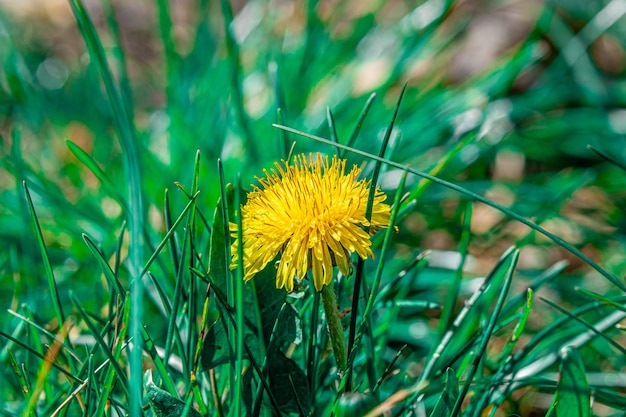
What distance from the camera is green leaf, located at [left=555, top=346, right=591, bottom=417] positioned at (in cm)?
43

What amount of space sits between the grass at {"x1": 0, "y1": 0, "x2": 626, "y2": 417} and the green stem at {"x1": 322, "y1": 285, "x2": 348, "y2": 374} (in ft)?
0.04

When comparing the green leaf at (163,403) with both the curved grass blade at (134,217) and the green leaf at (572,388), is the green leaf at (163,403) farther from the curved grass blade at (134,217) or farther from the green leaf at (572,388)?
the green leaf at (572,388)

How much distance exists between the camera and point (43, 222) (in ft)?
3.37

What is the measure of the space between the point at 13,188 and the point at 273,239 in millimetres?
879

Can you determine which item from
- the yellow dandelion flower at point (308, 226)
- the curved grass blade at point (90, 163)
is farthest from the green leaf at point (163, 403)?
the curved grass blade at point (90, 163)

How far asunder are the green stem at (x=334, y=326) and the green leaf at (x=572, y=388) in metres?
0.16

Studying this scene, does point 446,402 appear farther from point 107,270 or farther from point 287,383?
point 107,270

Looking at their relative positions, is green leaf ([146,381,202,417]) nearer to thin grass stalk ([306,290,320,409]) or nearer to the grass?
the grass

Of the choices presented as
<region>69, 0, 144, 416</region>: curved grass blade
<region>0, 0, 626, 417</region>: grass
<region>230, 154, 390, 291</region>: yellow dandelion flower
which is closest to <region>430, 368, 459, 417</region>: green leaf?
<region>0, 0, 626, 417</region>: grass

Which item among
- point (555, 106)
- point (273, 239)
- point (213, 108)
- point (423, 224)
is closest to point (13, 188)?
point (213, 108)

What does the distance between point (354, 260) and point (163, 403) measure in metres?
0.31

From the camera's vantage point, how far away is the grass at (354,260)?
51cm

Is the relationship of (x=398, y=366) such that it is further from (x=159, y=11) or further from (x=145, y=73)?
(x=145, y=73)

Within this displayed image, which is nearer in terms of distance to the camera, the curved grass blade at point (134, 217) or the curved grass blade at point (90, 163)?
the curved grass blade at point (134, 217)
